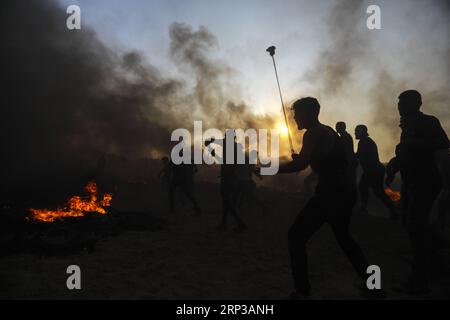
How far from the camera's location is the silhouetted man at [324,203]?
135 inches

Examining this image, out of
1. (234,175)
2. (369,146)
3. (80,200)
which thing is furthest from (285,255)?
(80,200)

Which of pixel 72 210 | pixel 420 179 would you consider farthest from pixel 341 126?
pixel 72 210

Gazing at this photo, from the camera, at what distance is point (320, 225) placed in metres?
3.50

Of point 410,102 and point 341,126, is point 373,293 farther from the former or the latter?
point 341,126

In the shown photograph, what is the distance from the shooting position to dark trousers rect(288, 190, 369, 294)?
11.3ft

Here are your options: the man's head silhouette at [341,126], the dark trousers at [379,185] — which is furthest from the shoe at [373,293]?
the man's head silhouette at [341,126]

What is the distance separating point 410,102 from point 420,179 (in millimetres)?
960

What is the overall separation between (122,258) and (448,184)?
781cm

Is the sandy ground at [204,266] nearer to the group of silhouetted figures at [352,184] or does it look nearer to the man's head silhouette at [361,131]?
the group of silhouetted figures at [352,184]

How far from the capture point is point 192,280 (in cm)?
423

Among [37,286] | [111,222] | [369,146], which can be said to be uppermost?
[369,146]

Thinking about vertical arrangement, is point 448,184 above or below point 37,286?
above

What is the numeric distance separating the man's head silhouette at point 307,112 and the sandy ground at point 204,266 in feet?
6.55
